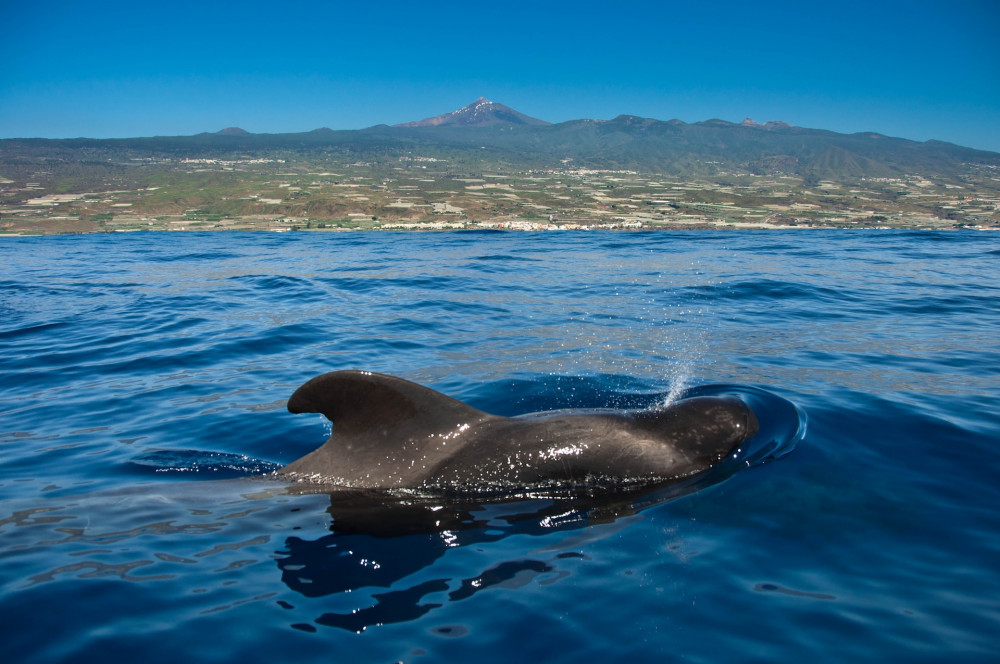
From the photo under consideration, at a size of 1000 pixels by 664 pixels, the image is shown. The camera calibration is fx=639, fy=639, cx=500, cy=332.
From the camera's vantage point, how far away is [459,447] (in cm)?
592

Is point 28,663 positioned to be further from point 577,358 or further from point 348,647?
point 577,358

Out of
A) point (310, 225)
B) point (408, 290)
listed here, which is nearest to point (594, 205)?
point (310, 225)

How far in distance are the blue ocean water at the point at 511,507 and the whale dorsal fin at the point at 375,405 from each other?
32.0 inches

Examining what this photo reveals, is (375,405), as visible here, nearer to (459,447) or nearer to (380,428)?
(380,428)

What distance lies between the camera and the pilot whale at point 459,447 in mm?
5707

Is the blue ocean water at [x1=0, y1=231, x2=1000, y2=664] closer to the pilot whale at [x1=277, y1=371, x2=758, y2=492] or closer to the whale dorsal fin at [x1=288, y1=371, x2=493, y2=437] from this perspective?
the pilot whale at [x1=277, y1=371, x2=758, y2=492]

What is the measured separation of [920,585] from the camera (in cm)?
414

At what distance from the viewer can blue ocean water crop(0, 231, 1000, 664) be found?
3730mm

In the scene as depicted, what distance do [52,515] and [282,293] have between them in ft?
48.2

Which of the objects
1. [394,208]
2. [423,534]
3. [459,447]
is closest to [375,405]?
[459,447]

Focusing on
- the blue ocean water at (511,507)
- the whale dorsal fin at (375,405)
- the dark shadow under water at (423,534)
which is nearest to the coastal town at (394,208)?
the blue ocean water at (511,507)

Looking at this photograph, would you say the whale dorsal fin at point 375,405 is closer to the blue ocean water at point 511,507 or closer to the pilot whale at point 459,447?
the pilot whale at point 459,447

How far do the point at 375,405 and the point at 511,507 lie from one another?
1.52 m

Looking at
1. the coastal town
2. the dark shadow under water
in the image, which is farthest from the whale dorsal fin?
the coastal town
